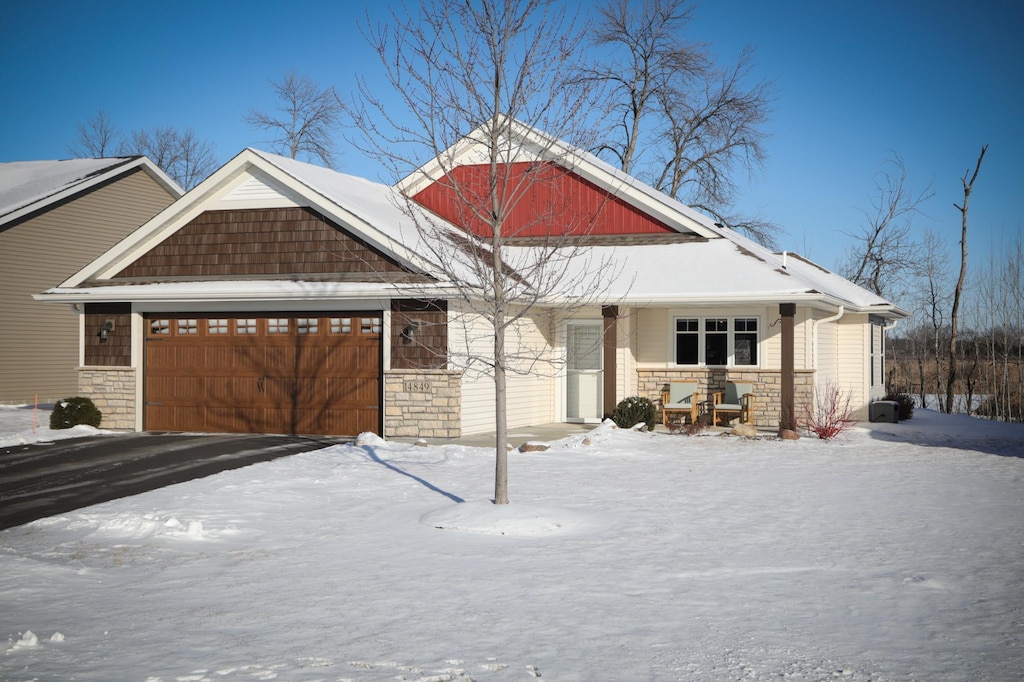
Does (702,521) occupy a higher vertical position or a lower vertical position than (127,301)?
lower

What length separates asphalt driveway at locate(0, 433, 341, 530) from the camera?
1156cm

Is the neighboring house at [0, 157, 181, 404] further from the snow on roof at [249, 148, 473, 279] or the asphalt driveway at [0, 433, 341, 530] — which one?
the snow on roof at [249, 148, 473, 279]

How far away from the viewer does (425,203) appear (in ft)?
74.4

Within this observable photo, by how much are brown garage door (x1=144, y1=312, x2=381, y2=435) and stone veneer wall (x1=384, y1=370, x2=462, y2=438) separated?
0.38 m

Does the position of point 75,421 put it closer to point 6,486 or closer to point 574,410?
point 6,486

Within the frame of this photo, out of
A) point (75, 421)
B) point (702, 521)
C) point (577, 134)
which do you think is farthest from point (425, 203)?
point (702, 521)

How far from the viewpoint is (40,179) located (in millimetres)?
28391

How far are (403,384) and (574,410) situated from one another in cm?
500

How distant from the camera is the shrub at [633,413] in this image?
1892cm

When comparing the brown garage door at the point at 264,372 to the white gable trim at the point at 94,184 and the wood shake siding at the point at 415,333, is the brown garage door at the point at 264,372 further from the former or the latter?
the white gable trim at the point at 94,184

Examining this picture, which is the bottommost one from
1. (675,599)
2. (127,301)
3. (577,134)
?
(675,599)

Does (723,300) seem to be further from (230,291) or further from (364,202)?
(230,291)

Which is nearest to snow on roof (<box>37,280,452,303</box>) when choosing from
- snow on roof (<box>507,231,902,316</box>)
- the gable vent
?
the gable vent

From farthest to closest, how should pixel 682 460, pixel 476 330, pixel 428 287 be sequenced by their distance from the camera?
1. pixel 476 330
2. pixel 428 287
3. pixel 682 460
